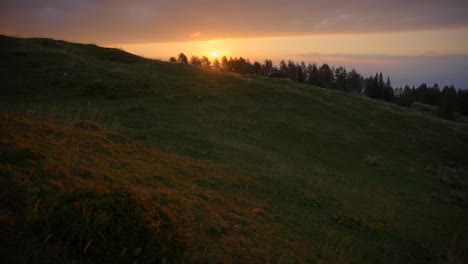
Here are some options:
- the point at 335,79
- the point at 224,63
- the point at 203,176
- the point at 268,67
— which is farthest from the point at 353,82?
the point at 203,176

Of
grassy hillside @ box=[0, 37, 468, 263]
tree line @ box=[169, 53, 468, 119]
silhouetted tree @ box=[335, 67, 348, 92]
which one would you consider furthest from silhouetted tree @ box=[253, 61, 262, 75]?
grassy hillside @ box=[0, 37, 468, 263]

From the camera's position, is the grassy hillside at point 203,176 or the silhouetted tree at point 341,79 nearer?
the grassy hillside at point 203,176

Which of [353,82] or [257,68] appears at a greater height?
[257,68]

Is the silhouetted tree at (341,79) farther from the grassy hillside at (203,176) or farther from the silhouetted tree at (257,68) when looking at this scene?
the grassy hillside at (203,176)

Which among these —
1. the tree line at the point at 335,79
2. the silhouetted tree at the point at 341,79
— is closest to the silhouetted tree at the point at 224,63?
the tree line at the point at 335,79

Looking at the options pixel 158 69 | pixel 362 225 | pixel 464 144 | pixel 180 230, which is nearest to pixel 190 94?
pixel 158 69

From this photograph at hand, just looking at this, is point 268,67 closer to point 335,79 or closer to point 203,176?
point 335,79

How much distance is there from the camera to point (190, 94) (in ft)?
105

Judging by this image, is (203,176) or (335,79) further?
(335,79)

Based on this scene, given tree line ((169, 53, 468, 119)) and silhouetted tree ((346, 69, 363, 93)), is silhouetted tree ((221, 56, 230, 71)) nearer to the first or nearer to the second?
tree line ((169, 53, 468, 119))

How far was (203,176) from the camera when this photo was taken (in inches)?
462

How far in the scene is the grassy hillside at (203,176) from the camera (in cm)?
561

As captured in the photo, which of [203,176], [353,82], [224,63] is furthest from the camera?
[353,82]

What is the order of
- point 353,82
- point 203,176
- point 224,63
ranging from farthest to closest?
1. point 353,82
2. point 224,63
3. point 203,176
